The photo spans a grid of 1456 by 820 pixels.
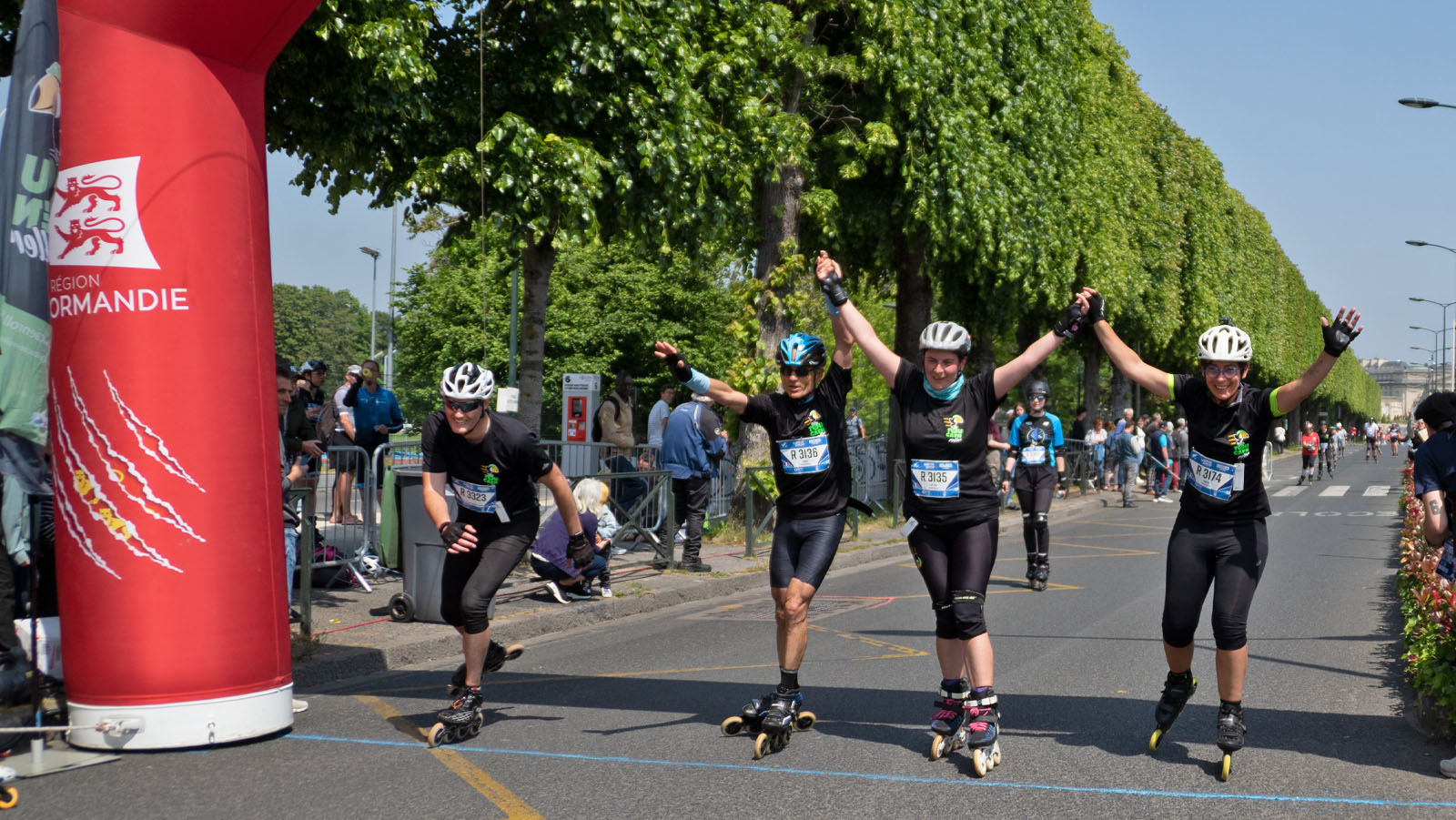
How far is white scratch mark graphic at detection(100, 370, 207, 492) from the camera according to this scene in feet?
19.5

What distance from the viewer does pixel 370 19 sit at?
9531mm

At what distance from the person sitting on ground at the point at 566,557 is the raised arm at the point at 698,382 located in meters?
4.21

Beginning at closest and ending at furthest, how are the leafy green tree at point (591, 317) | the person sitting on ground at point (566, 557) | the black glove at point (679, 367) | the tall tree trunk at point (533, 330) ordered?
the black glove at point (679, 367), the person sitting on ground at point (566, 557), the tall tree trunk at point (533, 330), the leafy green tree at point (591, 317)

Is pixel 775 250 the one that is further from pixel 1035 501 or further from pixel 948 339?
pixel 948 339

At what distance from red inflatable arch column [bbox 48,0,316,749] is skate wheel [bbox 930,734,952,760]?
10.1 feet

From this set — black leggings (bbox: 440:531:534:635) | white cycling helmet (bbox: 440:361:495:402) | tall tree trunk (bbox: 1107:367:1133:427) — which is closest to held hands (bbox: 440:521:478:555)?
black leggings (bbox: 440:531:534:635)

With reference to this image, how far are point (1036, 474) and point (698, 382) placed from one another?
23.5 feet

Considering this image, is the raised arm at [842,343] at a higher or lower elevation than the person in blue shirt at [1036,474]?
higher

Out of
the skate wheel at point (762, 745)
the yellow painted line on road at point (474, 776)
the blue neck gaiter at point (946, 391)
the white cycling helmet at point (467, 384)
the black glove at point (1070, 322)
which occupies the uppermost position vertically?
the black glove at point (1070, 322)

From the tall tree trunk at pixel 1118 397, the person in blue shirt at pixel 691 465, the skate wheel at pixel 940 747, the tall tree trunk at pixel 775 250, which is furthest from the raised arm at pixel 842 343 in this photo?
the tall tree trunk at pixel 1118 397

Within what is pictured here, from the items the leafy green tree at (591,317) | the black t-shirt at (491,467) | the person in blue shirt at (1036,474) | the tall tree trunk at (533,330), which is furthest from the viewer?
the leafy green tree at (591,317)

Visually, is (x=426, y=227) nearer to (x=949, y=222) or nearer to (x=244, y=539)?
(x=949, y=222)

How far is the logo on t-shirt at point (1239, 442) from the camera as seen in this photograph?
557 cm

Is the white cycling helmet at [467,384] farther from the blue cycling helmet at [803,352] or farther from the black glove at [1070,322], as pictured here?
the black glove at [1070,322]
